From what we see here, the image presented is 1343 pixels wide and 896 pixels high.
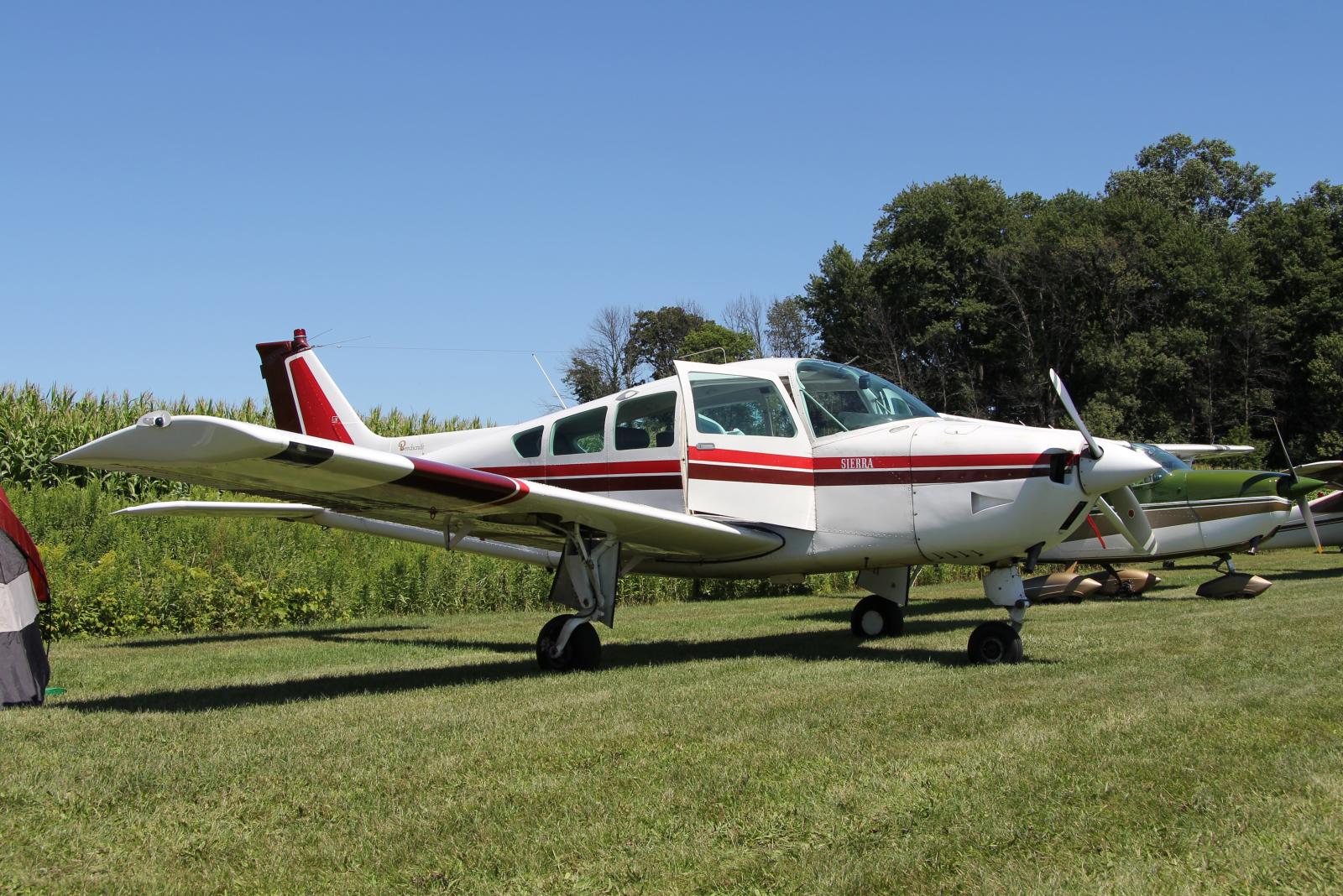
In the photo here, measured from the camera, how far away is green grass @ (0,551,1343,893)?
11.3 ft

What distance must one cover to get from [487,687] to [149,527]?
905 centimetres

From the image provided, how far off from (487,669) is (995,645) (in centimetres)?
412

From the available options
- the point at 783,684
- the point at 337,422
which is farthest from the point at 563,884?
the point at 337,422

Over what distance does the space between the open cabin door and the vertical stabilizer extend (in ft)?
15.4

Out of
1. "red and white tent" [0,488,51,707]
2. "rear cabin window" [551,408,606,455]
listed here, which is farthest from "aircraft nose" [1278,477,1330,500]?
"red and white tent" [0,488,51,707]

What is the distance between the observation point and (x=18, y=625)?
7285mm

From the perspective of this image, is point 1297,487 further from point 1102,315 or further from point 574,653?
point 1102,315

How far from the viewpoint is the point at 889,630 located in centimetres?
1102

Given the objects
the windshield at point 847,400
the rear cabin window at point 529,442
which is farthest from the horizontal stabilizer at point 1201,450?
the rear cabin window at point 529,442

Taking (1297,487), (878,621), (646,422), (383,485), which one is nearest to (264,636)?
(646,422)

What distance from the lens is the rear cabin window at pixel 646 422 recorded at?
954cm

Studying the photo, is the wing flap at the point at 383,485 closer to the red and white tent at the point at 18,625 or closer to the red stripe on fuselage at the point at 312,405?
the red and white tent at the point at 18,625

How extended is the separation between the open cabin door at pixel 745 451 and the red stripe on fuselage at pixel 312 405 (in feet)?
16.1

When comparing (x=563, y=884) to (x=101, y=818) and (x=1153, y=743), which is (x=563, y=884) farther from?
(x=1153, y=743)
